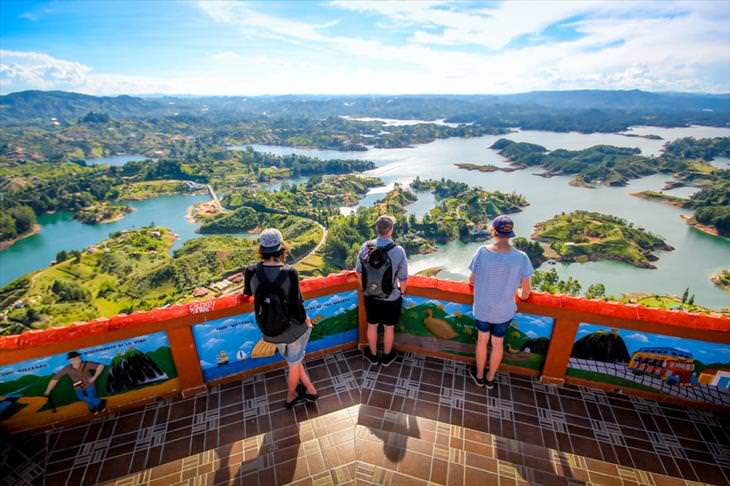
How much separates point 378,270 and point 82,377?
7.22 feet

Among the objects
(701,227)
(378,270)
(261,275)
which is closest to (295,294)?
(261,275)

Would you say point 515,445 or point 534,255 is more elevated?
point 515,445

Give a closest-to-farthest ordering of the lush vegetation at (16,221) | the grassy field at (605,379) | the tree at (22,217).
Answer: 1. the grassy field at (605,379)
2. the lush vegetation at (16,221)
3. the tree at (22,217)

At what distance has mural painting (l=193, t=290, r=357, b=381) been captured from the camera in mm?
2990

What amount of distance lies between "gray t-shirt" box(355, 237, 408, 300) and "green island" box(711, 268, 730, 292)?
4689cm

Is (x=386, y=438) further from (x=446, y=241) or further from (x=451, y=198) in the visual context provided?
(x=451, y=198)

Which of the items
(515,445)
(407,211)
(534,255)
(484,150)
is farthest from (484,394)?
(484,150)

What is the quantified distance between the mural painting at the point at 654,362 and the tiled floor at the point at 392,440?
142mm

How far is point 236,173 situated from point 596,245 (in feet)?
234

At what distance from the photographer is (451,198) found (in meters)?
61.6

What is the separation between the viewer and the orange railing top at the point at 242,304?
2.59m

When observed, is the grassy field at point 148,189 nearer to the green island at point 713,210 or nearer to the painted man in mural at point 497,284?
the painted man in mural at point 497,284

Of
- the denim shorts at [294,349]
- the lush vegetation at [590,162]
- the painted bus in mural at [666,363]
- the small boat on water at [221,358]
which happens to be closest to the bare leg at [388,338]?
the denim shorts at [294,349]

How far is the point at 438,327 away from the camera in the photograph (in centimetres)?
330
